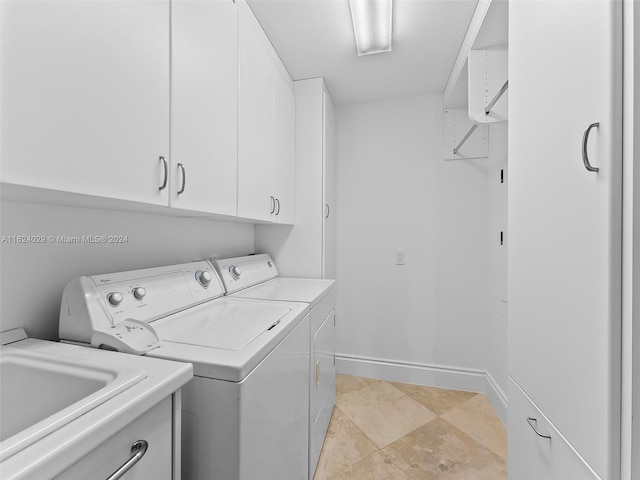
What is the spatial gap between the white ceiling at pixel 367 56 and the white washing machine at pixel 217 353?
1.61m

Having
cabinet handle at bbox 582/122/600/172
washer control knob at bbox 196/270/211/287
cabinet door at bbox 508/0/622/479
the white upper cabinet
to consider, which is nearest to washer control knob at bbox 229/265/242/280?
washer control knob at bbox 196/270/211/287

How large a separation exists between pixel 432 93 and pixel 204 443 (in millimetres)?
2897

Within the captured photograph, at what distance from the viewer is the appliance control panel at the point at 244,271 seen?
1640 mm

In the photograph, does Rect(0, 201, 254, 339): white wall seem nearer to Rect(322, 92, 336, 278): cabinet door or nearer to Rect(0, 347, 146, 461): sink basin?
Rect(0, 347, 146, 461): sink basin

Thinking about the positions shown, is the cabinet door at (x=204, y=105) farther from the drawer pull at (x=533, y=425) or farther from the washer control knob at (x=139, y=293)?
the drawer pull at (x=533, y=425)

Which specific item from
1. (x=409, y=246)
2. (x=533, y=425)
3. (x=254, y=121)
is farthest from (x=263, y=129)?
(x=533, y=425)

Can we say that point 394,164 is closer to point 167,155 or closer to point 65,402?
point 167,155

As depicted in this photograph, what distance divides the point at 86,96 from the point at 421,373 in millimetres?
2835

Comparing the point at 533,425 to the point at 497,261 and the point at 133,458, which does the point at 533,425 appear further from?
the point at 497,261

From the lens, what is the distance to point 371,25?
5.49 feet

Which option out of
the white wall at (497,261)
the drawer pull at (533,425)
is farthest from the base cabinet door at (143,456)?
the white wall at (497,261)

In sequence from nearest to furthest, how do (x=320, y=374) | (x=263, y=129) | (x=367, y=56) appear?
(x=320, y=374) → (x=263, y=129) → (x=367, y=56)

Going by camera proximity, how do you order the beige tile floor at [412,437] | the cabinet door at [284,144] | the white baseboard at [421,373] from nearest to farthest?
1. the beige tile floor at [412,437]
2. the cabinet door at [284,144]
3. the white baseboard at [421,373]

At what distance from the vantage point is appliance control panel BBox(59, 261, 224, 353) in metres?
0.85
